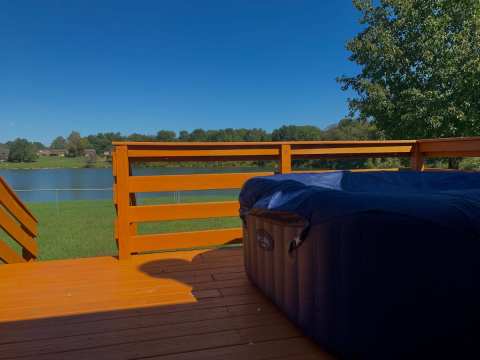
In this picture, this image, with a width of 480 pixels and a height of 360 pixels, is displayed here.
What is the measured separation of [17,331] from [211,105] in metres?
30.7

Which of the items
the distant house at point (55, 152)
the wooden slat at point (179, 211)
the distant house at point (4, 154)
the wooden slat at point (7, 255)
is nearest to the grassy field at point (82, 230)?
the wooden slat at point (7, 255)

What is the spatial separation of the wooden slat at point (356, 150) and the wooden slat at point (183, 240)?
1.02m

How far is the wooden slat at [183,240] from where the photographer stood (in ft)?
9.45

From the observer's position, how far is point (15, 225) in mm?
2980

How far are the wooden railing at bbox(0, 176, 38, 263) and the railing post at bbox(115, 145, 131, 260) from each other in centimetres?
96

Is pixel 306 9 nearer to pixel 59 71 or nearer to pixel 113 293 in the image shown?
pixel 113 293

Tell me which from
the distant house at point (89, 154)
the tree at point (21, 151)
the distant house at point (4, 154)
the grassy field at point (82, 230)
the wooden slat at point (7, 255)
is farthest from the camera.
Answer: the distant house at point (89, 154)

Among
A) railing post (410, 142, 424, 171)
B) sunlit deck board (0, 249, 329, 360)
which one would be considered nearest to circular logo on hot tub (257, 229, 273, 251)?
sunlit deck board (0, 249, 329, 360)

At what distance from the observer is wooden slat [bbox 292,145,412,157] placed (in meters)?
3.21

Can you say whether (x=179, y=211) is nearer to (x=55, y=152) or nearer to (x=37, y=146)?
(x=37, y=146)

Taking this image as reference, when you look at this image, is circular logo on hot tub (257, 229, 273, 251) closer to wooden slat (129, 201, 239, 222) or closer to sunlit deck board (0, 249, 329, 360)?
sunlit deck board (0, 249, 329, 360)

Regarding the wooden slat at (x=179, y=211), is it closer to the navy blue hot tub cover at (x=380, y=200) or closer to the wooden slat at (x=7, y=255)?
the navy blue hot tub cover at (x=380, y=200)

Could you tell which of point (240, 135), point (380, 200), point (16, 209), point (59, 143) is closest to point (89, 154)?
point (59, 143)

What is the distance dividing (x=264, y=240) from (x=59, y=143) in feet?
146
